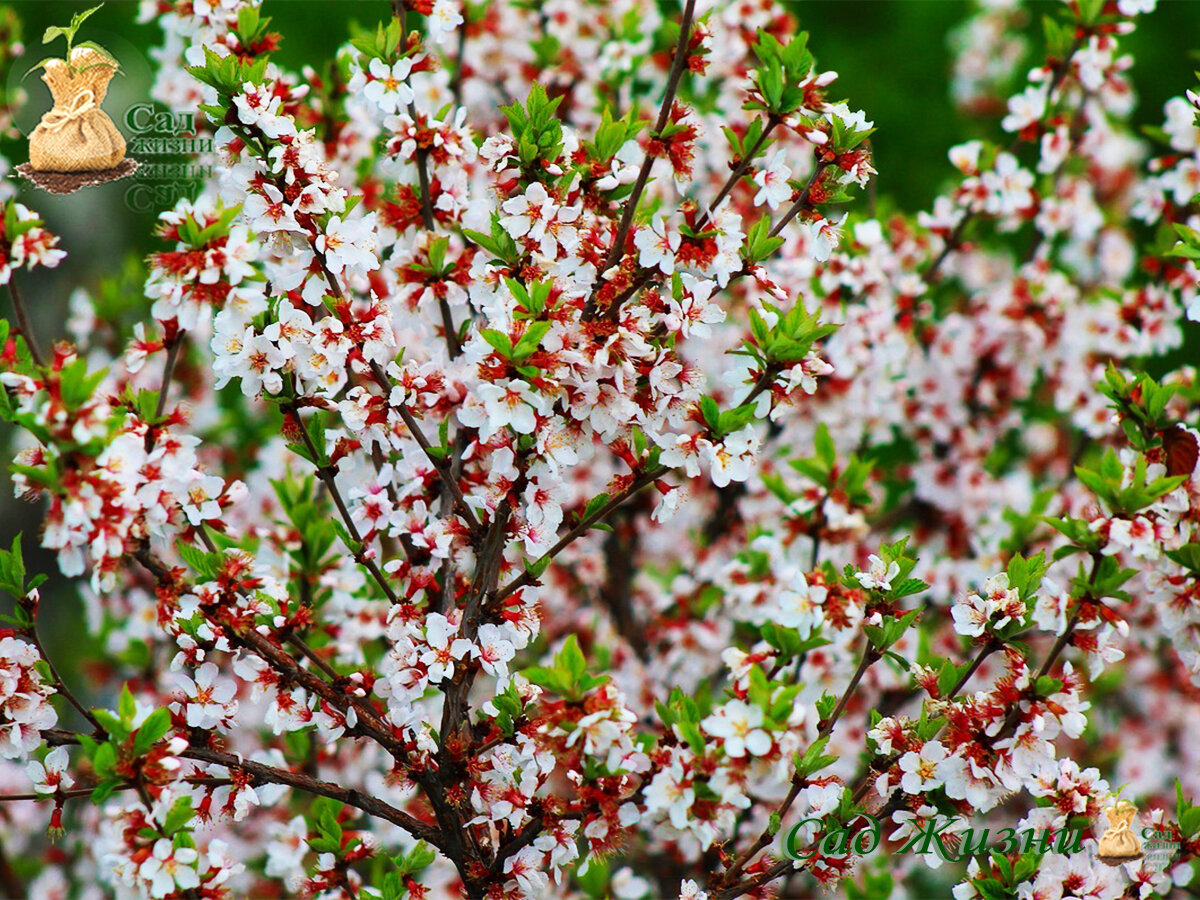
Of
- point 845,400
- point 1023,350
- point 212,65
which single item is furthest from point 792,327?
point 1023,350

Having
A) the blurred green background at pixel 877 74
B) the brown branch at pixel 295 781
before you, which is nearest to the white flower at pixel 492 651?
the brown branch at pixel 295 781

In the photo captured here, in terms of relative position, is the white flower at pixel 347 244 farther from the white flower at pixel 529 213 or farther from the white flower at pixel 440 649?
the white flower at pixel 440 649

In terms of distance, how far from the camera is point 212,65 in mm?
2562

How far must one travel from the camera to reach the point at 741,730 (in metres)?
2.29

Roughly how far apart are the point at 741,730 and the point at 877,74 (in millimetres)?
8014

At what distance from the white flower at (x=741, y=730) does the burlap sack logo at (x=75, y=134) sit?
260 centimetres

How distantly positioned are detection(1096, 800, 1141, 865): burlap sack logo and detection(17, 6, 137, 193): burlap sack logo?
3.45m

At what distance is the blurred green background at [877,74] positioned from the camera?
8359 millimetres

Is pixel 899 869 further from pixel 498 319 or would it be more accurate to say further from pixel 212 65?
pixel 212 65

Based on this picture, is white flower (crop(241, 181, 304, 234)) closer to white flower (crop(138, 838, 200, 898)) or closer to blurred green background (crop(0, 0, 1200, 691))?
white flower (crop(138, 838, 200, 898))

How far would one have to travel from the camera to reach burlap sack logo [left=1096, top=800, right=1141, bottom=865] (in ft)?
8.89

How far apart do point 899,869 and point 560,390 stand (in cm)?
255

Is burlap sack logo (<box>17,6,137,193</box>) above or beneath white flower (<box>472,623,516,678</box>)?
above

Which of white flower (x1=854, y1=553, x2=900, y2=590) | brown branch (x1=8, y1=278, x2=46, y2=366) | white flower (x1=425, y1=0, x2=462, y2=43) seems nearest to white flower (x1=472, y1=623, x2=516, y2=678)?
white flower (x1=854, y1=553, x2=900, y2=590)
